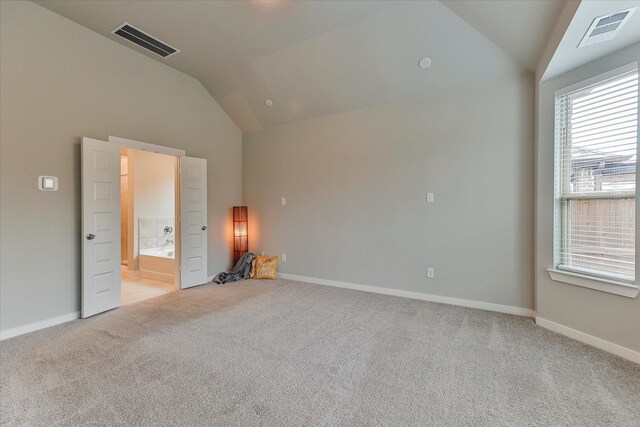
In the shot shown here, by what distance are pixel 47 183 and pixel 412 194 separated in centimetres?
426

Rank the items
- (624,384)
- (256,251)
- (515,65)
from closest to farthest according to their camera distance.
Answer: (624,384), (515,65), (256,251)

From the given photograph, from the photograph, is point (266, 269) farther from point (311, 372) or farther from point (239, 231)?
point (311, 372)

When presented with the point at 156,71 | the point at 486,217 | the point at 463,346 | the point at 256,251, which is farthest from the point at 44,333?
the point at 486,217

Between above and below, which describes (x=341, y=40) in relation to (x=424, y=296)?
above

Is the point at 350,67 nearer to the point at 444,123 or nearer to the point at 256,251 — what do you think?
the point at 444,123

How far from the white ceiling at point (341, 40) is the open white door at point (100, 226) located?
154 centimetres

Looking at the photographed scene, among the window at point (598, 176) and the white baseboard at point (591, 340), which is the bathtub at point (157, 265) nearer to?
the white baseboard at point (591, 340)

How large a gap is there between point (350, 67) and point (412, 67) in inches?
31.3

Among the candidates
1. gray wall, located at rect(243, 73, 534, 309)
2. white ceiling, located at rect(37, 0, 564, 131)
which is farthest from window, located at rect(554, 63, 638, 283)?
white ceiling, located at rect(37, 0, 564, 131)

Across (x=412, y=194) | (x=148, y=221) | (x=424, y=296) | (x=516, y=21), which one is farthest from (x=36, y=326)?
(x=516, y=21)

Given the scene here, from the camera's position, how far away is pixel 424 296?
12.4 feet

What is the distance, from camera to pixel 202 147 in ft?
15.4

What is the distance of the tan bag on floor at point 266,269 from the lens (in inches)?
191

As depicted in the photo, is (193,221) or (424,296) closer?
(424,296)
